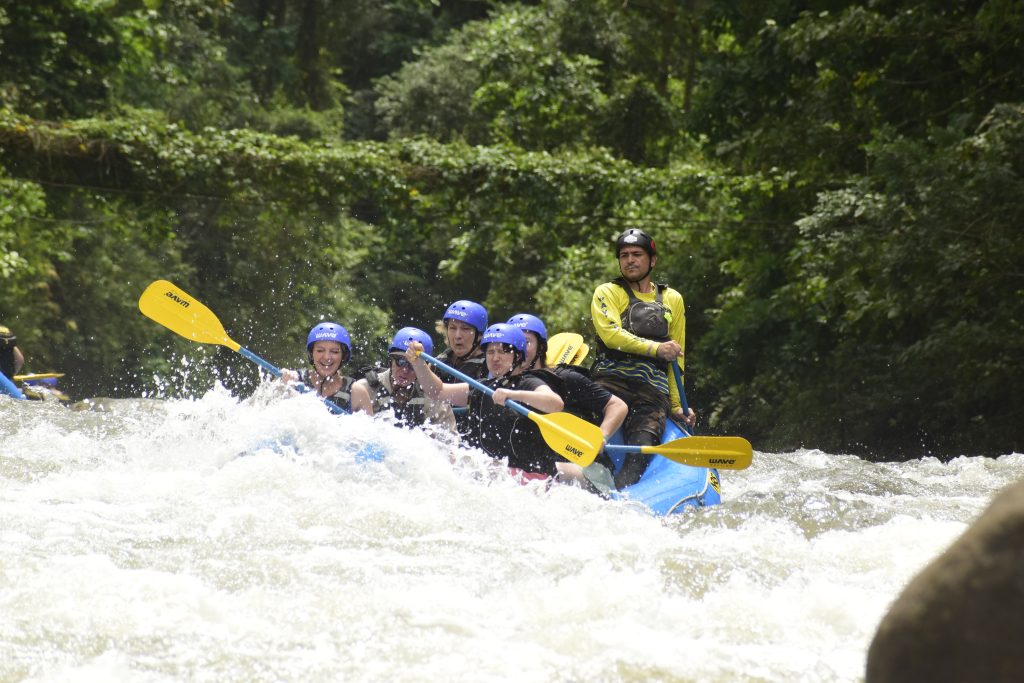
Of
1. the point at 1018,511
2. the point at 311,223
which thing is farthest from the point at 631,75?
the point at 1018,511

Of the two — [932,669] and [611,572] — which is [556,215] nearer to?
[611,572]

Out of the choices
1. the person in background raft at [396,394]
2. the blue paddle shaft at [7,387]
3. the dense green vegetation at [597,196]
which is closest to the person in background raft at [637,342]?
the person in background raft at [396,394]

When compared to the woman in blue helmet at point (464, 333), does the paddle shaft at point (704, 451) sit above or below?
below

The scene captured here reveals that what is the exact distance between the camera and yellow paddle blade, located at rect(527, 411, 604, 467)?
229 inches

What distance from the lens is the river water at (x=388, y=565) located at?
333 centimetres

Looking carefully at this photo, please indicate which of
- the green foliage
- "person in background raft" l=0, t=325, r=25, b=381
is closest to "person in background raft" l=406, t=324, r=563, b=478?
"person in background raft" l=0, t=325, r=25, b=381

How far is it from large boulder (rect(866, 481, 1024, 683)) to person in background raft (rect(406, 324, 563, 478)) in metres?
4.66

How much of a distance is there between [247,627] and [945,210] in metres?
7.87

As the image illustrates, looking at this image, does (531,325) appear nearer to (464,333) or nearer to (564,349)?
(464,333)

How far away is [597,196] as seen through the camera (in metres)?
16.0

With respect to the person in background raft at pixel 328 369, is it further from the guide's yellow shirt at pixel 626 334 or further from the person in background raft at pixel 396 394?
the guide's yellow shirt at pixel 626 334

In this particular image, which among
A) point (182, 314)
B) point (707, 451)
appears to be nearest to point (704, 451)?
point (707, 451)

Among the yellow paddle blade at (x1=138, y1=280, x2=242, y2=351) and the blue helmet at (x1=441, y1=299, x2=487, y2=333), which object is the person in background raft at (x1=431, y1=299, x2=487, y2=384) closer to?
the blue helmet at (x1=441, y1=299, x2=487, y2=333)

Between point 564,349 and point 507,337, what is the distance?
6.27 feet
